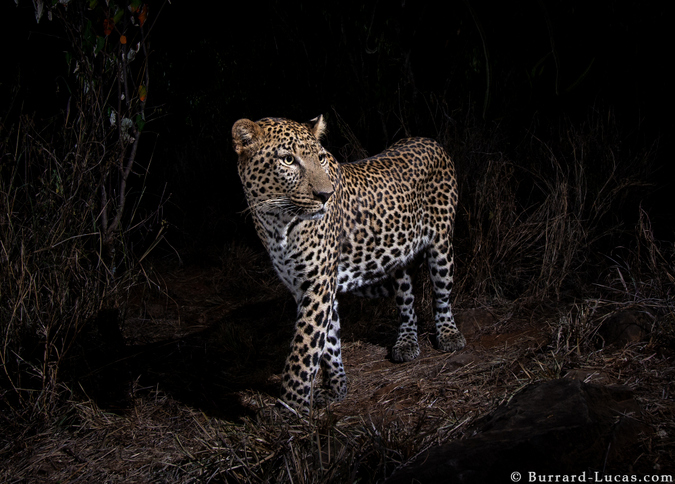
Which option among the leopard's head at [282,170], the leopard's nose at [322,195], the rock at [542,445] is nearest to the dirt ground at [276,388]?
the rock at [542,445]

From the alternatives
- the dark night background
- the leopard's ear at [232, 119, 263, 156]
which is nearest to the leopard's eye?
the leopard's ear at [232, 119, 263, 156]

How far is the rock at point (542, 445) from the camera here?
2.16m

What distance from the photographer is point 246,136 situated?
12.3 ft

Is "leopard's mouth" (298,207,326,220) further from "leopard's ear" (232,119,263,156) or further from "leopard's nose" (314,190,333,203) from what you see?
"leopard's ear" (232,119,263,156)

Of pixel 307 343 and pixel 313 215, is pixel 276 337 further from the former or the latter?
pixel 313 215

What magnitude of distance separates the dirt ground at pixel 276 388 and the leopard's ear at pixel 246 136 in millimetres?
1089

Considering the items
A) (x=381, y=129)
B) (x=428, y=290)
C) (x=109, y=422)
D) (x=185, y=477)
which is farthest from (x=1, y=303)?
(x=381, y=129)

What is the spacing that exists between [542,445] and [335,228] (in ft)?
7.30

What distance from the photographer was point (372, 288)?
527 centimetres

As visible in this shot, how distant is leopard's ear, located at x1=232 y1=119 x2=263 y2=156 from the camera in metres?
3.72

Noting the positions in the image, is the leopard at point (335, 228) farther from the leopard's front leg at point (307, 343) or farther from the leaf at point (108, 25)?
the leaf at point (108, 25)

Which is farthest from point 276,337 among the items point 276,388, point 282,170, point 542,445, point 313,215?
point 542,445

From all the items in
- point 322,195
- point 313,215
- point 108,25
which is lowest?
point 313,215

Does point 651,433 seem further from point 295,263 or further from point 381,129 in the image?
point 381,129
